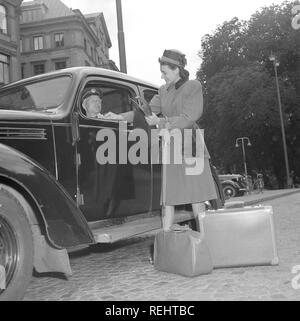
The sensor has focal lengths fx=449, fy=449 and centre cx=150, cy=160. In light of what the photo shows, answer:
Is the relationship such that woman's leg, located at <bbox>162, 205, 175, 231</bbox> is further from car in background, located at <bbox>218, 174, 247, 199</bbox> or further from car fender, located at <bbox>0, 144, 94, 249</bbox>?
car in background, located at <bbox>218, 174, 247, 199</bbox>

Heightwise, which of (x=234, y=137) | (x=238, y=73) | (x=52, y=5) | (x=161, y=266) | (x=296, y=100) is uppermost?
(x=52, y=5)

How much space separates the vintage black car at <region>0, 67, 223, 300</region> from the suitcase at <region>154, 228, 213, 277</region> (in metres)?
0.39

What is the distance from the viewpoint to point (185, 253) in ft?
12.4

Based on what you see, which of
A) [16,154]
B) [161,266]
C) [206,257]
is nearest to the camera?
[16,154]

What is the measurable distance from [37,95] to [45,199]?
1.58 meters

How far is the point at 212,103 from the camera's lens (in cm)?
3228

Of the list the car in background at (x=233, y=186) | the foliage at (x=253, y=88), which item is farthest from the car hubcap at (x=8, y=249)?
the foliage at (x=253, y=88)

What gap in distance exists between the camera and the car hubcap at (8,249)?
9.78ft

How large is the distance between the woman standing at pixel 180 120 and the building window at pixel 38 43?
147 feet

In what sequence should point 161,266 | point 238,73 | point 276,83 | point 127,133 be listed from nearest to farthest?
point 161,266
point 127,133
point 276,83
point 238,73

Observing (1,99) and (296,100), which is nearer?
(1,99)

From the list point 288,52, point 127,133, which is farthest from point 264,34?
point 127,133

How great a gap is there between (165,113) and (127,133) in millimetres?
513

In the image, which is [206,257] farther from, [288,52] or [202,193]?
[288,52]
